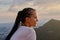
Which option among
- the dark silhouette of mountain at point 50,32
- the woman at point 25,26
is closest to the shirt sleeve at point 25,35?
the woman at point 25,26

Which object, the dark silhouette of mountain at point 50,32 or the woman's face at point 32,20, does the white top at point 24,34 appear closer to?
the woman's face at point 32,20

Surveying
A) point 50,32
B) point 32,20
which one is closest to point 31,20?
point 32,20

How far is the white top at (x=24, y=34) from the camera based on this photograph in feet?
3.49

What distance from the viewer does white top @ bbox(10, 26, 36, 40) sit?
1062 mm

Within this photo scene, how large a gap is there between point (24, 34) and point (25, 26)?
47 mm

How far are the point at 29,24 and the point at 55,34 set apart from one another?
2950 mm

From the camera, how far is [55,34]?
13.1ft

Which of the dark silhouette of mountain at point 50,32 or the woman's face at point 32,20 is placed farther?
the dark silhouette of mountain at point 50,32

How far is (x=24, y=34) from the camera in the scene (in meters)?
1.08

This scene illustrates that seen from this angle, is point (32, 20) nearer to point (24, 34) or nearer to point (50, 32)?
point (24, 34)

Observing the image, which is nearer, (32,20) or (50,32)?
(32,20)

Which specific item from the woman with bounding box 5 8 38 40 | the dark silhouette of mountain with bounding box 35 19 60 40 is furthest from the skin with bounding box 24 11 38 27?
the dark silhouette of mountain with bounding box 35 19 60 40

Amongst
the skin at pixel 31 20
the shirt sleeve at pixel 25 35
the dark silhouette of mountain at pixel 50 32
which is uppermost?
the skin at pixel 31 20

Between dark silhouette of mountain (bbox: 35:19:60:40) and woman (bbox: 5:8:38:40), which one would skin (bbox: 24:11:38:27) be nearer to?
woman (bbox: 5:8:38:40)
